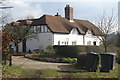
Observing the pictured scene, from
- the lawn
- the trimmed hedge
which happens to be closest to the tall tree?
the trimmed hedge

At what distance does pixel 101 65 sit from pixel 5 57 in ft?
20.7

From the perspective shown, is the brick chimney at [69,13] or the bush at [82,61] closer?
the bush at [82,61]

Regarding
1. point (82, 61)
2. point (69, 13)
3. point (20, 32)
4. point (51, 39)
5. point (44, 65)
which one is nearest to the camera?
point (82, 61)

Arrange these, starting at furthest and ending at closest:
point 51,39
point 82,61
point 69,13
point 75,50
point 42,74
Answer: point 69,13
point 51,39
point 75,50
point 82,61
point 42,74

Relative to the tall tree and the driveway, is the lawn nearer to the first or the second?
the driveway

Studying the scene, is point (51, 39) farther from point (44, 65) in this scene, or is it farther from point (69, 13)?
point (44, 65)

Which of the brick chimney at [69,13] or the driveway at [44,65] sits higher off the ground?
the brick chimney at [69,13]

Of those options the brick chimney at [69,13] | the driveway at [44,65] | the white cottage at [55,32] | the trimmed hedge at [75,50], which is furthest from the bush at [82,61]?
the brick chimney at [69,13]

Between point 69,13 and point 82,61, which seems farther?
point 69,13

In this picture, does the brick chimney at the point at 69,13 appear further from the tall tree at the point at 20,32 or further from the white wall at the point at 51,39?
the tall tree at the point at 20,32

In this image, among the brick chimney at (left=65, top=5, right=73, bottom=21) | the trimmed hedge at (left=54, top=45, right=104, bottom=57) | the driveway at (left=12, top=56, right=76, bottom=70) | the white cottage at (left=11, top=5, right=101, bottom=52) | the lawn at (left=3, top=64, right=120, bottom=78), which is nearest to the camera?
the lawn at (left=3, top=64, right=120, bottom=78)

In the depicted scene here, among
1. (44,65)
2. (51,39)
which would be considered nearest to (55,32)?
(51,39)

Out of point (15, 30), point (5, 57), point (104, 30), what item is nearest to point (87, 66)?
point (5, 57)

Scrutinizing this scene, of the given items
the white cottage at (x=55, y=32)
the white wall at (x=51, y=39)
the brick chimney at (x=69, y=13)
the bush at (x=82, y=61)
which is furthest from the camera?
the brick chimney at (x=69, y=13)
